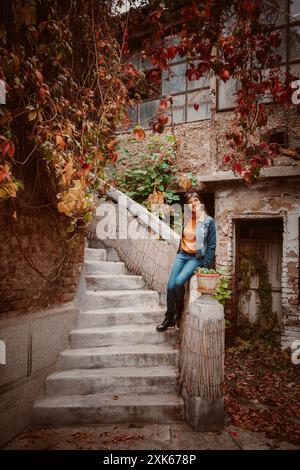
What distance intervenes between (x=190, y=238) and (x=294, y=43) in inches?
210

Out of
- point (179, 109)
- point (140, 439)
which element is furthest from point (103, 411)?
point (179, 109)

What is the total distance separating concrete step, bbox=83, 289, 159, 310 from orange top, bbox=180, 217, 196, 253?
114 centimetres

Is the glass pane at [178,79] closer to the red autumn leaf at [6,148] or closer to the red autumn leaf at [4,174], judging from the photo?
the red autumn leaf at [6,148]

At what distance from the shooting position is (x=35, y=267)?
3.67m

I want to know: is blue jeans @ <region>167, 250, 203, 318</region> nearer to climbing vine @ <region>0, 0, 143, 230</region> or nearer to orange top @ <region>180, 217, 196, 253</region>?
orange top @ <region>180, 217, 196, 253</region>

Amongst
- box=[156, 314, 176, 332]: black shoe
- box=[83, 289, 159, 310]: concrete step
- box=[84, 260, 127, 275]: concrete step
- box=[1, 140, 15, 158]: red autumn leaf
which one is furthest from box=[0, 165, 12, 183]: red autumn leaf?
box=[84, 260, 127, 275]: concrete step

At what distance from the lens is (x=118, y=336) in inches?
171

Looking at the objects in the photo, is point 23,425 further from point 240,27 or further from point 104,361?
point 240,27

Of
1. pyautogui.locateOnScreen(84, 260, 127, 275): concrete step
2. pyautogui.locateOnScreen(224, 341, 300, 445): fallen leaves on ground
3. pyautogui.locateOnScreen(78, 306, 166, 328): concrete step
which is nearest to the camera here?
pyautogui.locateOnScreen(224, 341, 300, 445): fallen leaves on ground

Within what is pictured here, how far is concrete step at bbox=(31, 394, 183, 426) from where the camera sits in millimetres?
3467

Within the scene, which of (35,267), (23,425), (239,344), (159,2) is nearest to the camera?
(23,425)

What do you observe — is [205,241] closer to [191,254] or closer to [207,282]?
[191,254]

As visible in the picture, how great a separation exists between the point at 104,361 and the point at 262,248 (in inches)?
184
